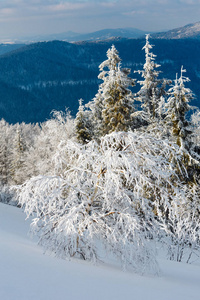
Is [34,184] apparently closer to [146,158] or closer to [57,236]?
[57,236]

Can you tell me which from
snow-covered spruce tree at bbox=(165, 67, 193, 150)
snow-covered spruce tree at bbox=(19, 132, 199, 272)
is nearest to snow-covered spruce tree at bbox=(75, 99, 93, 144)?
snow-covered spruce tree at bbox=(165, 67, 193, 150)

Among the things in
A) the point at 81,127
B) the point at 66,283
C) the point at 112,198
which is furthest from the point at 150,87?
the point at 66,283

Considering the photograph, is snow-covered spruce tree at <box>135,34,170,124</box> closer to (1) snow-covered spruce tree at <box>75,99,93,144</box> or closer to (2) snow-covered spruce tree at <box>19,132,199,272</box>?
(1) snow-covered spruce tree at <box>75,99,93,144</box>

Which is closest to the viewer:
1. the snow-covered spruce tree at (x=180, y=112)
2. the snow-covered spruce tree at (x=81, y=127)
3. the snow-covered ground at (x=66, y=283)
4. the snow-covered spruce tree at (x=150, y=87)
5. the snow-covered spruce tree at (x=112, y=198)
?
the snow-covered ground at (x=66, y=283)

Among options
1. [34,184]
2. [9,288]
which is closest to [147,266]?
[34,184]

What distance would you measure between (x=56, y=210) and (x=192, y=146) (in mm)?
11992

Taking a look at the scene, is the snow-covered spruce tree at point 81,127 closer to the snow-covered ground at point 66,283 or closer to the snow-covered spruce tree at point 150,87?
the snow-covered spruce tree at point 150,87

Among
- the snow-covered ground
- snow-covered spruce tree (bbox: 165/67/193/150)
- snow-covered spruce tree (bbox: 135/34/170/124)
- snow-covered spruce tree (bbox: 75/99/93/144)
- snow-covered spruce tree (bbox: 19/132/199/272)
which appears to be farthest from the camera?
snow-covered spruce tree (bbox: 75/99/93/144)

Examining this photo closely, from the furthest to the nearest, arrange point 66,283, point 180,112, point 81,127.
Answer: point 81,127 → point 180,112 → point 66,283

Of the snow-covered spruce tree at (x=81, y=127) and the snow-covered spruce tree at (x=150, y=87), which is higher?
the snow-covered spruce tree at (x=150, y=87)

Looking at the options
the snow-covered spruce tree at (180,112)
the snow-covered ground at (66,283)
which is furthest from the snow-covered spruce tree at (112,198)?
the snow-covered spruce tree at (180,112)

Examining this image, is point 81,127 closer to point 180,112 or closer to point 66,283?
point 180,112

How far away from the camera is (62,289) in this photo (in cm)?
436

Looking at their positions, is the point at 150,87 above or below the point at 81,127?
above
